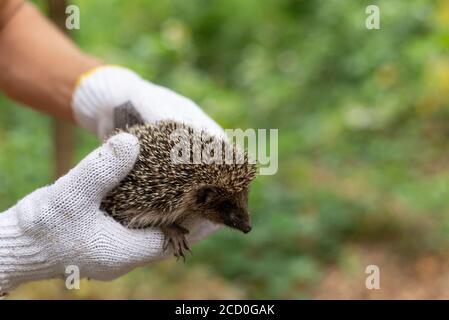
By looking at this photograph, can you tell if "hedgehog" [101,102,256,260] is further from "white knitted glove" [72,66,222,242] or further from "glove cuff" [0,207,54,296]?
"glove cuff" [0,207,54,296]

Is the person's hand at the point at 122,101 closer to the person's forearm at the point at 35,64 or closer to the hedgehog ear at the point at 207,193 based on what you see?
the person's forearm at the point at 35,64

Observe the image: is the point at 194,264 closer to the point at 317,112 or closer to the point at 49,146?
the point at 49,146

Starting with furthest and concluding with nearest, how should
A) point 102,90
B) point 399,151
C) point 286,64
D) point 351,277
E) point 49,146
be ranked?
point 286,64 < point 399,151 < point 49,146 < point 351,277 < point 102,90

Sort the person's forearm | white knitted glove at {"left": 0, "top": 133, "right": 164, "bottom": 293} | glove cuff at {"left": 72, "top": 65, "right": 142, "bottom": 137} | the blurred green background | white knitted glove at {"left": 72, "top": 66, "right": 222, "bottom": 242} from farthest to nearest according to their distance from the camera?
the blurred green background → the person's forearm → glove cuff at {"left": 72, "top": 65, "right": 142, "bottom": 137} → white knitted glove at {"left": 72, "top": 66, "right": 222, "bottom": 242} → white knitted glove at {"left": 0, "top": 133, "right": 164, "bottom": 293}

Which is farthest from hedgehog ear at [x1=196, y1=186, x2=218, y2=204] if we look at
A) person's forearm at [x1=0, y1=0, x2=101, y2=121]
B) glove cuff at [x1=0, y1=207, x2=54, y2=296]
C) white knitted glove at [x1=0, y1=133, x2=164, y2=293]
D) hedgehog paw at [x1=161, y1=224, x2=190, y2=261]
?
person's forearm at [x1=0, y1=0, x2=101, y2=121]

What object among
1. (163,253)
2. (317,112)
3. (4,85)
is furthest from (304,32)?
(163,253)

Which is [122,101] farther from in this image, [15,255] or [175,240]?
[15,255]

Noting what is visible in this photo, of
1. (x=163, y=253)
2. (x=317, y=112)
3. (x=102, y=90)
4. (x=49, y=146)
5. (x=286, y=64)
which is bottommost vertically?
(x=163, y=253)
